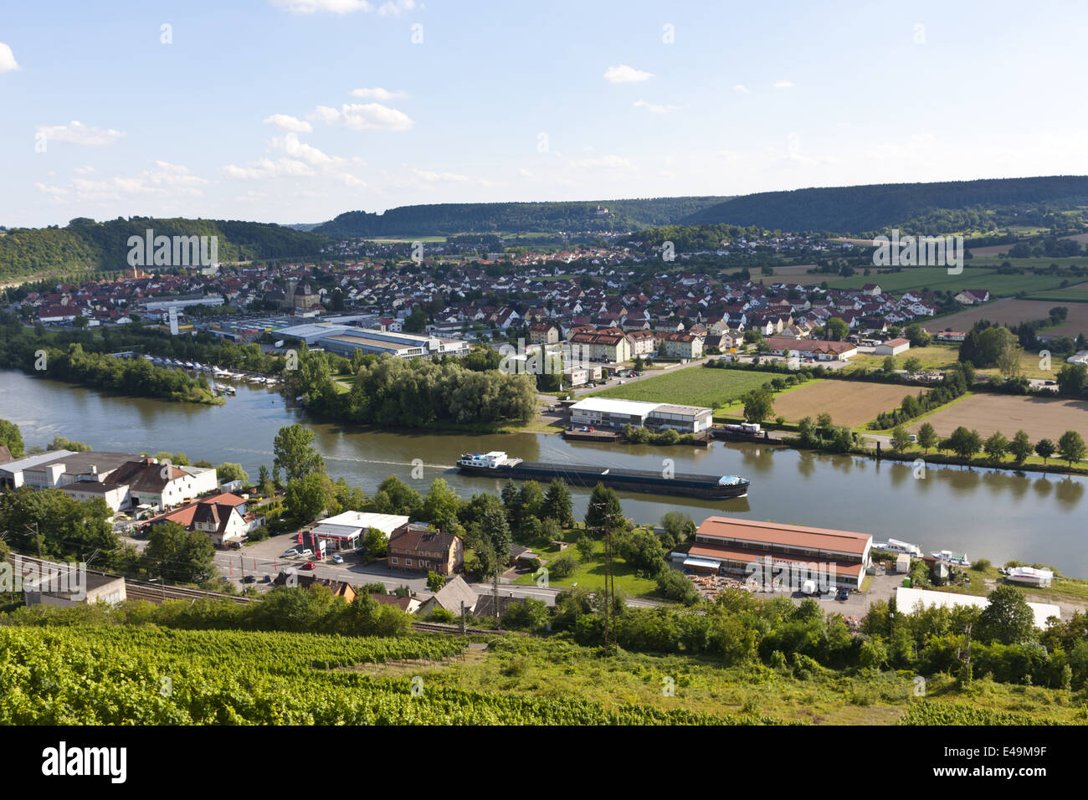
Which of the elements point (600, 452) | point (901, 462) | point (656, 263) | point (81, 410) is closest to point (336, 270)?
point (656, 263)

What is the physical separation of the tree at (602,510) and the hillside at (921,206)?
42471 millimetres

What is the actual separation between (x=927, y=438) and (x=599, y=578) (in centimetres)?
620

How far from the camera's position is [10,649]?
4930 mm

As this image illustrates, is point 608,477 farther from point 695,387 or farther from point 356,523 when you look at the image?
point 695,387

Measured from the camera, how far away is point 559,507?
9000mm

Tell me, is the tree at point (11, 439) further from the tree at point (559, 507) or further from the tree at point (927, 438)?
the tree at point (927, 438)

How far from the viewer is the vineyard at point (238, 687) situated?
391 cm

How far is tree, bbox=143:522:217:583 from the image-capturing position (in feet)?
25.4
